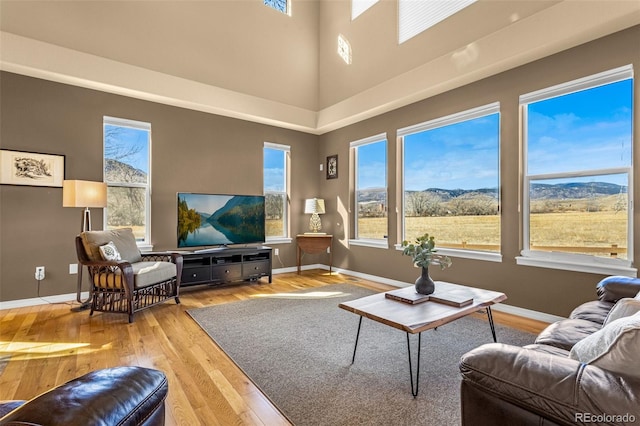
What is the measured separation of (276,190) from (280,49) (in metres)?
2.42

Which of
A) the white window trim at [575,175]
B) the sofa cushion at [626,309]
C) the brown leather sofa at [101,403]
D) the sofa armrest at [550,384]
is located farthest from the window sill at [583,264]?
the brown leather sofa at [101,403]

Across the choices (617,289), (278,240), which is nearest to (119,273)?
(278,240)

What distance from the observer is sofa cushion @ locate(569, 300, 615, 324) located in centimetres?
193

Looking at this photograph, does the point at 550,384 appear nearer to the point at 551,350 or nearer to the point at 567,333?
the point at 551,350

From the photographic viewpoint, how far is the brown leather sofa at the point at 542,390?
889mm

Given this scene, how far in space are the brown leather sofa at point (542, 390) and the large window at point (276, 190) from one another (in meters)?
4.68

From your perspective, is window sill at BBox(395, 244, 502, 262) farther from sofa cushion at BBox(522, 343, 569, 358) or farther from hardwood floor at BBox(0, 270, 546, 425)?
sofa cushion at BBox(522, 343, 569, 358)

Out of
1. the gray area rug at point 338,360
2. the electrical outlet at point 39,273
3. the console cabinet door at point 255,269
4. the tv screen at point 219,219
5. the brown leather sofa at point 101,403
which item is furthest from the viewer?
the console cabinet door at point 255,269

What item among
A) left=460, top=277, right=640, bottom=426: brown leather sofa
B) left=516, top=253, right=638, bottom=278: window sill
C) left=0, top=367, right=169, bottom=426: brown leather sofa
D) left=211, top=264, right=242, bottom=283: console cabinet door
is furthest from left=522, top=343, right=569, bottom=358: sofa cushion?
left=211, top=264, right=242, bottom=283: console cabinet door

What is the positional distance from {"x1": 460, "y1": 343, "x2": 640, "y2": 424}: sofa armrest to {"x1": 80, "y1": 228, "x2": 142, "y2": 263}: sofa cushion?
11.7ft

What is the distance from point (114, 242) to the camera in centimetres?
346

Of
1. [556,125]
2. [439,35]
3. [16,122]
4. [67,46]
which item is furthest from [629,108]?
[16,122]

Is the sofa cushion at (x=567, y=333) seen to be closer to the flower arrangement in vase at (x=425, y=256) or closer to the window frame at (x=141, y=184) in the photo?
the flower arrangement in vase at (x=425, y=256)

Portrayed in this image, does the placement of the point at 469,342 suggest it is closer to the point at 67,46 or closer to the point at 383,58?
the point at 383,58
